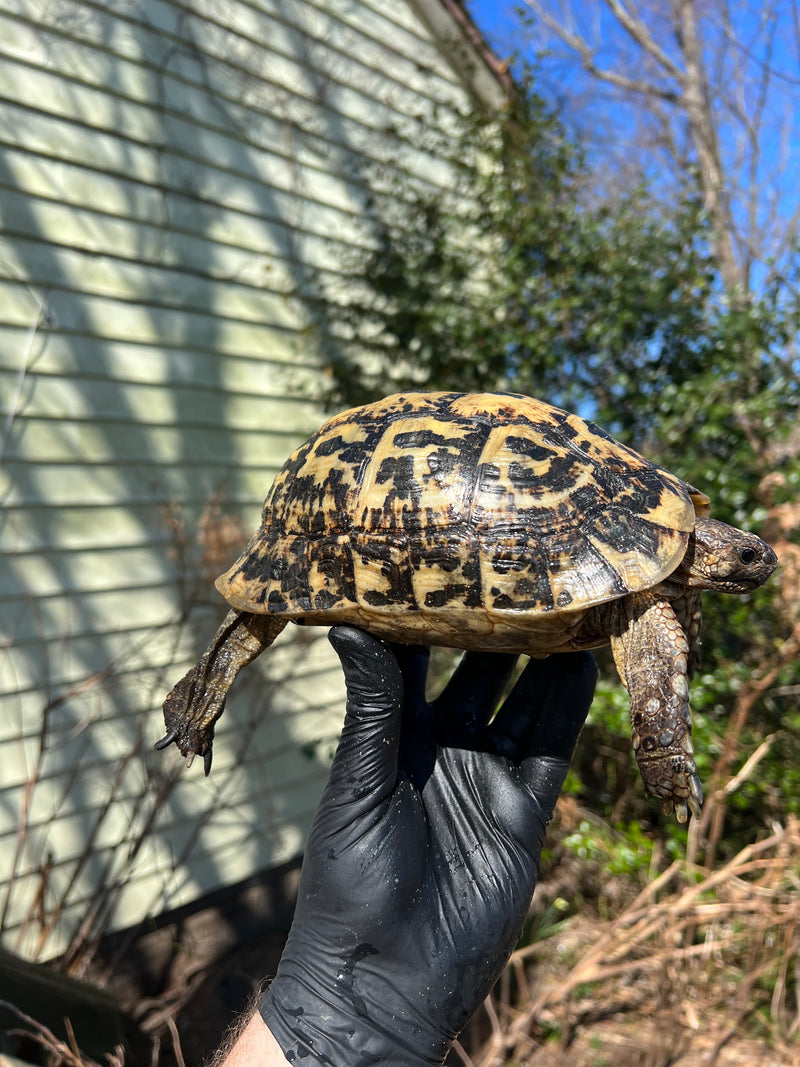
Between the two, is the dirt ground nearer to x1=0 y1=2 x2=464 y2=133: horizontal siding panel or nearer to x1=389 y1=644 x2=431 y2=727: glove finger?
x1=389 y1=644 x2=431 y2=727: glove finger

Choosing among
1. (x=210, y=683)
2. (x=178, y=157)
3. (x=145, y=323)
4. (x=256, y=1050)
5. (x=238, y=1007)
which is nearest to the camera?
(x=256, y=1050)

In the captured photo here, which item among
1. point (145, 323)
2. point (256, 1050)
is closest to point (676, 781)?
point (256, 1050)

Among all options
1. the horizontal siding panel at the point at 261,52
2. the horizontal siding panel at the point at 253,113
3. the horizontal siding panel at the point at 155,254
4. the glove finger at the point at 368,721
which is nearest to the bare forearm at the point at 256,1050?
the glove finger at the point at 368,721

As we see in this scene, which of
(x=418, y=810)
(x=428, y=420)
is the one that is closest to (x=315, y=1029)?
(x=418, y=810)

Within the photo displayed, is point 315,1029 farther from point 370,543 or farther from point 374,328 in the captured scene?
point 374,328

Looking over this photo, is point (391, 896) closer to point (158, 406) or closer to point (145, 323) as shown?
point (158, 406)

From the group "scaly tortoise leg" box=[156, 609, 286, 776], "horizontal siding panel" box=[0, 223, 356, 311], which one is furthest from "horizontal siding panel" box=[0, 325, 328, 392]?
"scaly tortoise leg" box=[156, 609, 286, 776]
